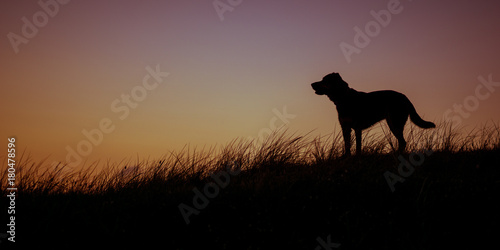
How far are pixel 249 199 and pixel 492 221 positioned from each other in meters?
2.38

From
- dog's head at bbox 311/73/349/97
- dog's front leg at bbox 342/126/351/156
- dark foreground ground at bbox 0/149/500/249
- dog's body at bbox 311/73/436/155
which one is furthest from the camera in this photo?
dog's head at bbox 311/73/349/97

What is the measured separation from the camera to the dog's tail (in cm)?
797

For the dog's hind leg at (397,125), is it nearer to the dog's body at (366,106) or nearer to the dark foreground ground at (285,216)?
the dog's body at (366,106)

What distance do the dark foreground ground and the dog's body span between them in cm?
311

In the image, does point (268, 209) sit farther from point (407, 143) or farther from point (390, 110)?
point (390, 110)

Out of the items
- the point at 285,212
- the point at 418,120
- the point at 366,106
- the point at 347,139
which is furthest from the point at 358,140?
the point at 285,212

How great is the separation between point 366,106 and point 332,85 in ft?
2.77

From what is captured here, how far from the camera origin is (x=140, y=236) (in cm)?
376

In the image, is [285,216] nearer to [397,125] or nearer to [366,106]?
[366,106]

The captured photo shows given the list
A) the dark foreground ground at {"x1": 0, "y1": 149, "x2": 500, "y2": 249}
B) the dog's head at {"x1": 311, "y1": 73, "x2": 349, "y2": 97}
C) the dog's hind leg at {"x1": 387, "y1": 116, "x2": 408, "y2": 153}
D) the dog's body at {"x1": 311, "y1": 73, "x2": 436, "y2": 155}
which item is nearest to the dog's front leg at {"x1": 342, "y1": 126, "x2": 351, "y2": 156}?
the dog's body at {"x1": 311, "y1": 73, "x2": 436, "y2": 155}

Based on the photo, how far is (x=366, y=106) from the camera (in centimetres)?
838

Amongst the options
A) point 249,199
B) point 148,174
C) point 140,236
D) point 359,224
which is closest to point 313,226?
point 359,224

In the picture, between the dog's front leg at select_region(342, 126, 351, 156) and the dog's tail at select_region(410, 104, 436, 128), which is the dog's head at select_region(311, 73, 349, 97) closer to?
the dog's front leg at select_region(342, 126, 351, 156)

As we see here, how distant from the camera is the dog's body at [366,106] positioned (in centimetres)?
812
